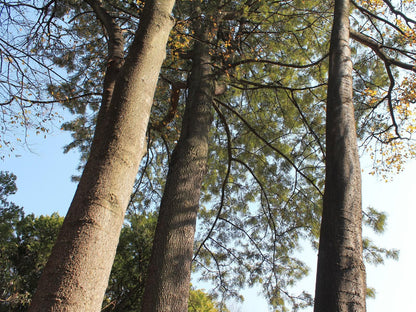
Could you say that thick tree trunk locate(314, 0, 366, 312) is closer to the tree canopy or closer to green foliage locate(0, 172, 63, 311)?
the tree canopy

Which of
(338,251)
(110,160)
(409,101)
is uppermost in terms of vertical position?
(409,101)

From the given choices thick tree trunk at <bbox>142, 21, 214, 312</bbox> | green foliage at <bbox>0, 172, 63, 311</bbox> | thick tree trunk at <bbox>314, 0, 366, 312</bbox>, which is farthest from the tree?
thick tree trunk at <bbox>314, 0, 366, 312</bbox>

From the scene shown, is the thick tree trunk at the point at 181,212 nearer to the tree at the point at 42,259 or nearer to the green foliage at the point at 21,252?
the tree at the point at 42,259

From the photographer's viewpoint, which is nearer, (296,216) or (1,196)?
(296,216)

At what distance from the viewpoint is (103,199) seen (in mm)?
1688

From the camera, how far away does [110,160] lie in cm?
183

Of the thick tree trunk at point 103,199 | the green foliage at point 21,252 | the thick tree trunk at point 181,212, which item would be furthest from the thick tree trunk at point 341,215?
the green foliage at point 21,252

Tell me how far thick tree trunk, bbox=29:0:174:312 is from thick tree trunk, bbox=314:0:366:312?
1309 millimetres

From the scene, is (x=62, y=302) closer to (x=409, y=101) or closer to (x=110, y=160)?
(x=110, y=160)

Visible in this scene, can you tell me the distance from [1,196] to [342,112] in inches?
341

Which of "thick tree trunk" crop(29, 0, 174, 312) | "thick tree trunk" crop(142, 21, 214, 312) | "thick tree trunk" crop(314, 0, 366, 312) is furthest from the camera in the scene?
"thick tree trunk" crop(142, 21, 214, 312)

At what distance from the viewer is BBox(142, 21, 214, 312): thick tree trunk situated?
2969 mm

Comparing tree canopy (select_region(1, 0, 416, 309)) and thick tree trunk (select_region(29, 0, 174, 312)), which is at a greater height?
tree canopy (select_region(1, 0, 416, 309))

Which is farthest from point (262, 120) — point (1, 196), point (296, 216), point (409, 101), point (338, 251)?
point (1, 196)
